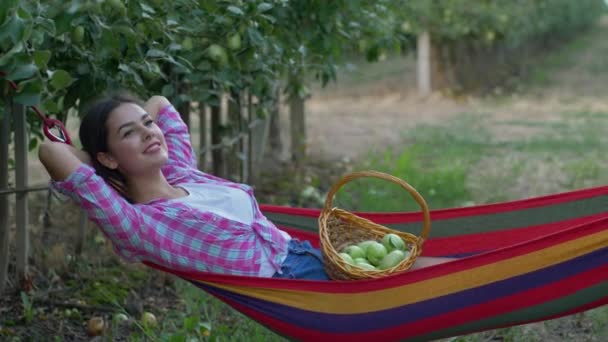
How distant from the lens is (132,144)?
2.24 m

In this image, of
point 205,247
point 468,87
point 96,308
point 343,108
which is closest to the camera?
point 205,247

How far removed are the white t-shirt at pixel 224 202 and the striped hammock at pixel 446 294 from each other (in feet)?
0.62

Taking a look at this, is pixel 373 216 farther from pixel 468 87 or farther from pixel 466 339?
pixel 468 87

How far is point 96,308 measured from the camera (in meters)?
2.96

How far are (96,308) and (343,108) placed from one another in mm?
7774

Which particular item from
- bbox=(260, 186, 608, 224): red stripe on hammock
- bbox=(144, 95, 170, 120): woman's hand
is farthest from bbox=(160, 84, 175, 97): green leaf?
bbox=(260, 186, 608, 224): red stripe on hammock

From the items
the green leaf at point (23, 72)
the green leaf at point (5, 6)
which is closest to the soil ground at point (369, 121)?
the green leaf at point (23, 72)

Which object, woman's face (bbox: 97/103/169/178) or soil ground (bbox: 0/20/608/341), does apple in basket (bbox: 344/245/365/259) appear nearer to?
woman's face (bbox: 97/103/169/178)

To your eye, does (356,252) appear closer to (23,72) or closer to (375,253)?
(375,253)

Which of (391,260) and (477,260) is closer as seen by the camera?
(477,260)

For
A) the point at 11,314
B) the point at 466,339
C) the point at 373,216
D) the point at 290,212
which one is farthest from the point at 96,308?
the point at 466,339

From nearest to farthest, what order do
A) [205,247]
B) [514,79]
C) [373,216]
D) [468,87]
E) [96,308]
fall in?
[205,247]
[373,216]
[96,308]
[468,87]
[514,79]

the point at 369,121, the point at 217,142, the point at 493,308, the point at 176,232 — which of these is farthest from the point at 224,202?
the point at 369,121

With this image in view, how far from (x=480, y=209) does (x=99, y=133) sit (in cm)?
119
